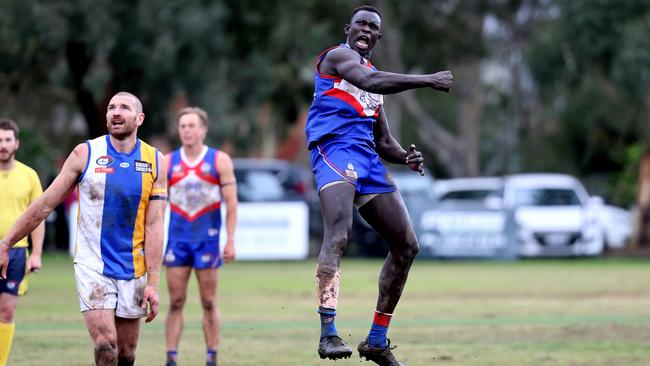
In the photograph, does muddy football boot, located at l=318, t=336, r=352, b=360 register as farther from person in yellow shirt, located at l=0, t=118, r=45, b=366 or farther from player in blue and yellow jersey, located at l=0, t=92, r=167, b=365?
person in yellow shirt, located at l=0, t=118, r=45, b=366

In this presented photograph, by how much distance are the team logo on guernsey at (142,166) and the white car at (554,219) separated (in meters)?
22.0

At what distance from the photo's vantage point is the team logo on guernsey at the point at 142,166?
→ 870 centimetres

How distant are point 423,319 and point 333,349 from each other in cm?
791

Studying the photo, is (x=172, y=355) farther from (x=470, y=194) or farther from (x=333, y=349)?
(x=470, y=194)

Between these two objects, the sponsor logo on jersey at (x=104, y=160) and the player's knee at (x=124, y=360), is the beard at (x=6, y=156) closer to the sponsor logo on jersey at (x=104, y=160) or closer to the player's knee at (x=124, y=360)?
the sponsor logo on jersey at (x=104, y=160)

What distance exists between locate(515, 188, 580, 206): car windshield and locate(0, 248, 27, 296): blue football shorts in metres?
21.0

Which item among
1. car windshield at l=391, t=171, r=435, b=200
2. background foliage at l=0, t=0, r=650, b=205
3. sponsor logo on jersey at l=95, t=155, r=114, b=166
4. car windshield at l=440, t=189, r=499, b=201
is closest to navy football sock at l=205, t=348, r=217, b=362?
sponsor logo on jersey at l=95, t=155, r=114, b=166

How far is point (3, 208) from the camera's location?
37.1ft

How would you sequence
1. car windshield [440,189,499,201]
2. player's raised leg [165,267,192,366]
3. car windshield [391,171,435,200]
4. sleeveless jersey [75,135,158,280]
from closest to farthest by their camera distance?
1. sleeveless jersey [75,135,158,280]
2. player's raised leg [165,267,192,366]
3. car windshield [391,171,435,200]
4. car windshield [440,189,499,201]

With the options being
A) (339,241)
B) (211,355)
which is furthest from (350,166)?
(211,355)

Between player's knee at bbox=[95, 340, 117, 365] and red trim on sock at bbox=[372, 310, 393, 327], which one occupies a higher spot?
red trim on sock at bbox=[372, 310, 393, 327]

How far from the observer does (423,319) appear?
16.4m

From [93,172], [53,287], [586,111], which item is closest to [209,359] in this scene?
[93,172]

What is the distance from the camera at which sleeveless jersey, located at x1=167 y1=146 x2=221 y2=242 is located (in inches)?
489
